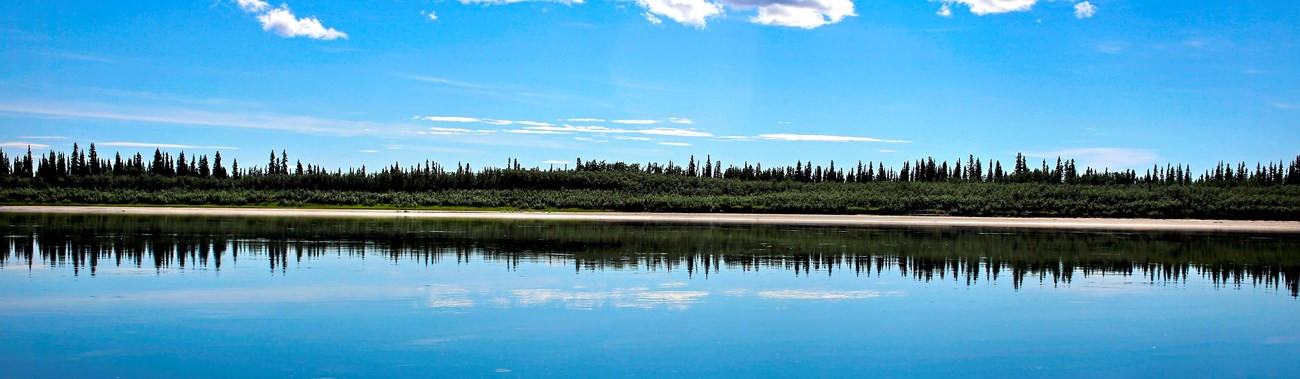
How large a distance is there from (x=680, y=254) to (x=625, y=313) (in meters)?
16.3

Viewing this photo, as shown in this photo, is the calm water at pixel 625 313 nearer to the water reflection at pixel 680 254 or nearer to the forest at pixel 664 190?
the water reflection at pixel 680 254

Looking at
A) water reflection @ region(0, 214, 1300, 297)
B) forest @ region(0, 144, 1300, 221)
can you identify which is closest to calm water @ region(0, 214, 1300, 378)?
water reflection @ region(0, 214, 1300, 297)

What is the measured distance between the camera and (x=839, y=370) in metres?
14.4

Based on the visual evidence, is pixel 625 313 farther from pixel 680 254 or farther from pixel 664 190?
pixel 664 190

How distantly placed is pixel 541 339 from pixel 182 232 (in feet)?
120

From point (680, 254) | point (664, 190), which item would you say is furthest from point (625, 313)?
point (664, 190)

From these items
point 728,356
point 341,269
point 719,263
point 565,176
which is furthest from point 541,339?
point 565,176

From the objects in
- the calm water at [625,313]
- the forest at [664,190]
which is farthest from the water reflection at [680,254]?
the forest at [664,190]

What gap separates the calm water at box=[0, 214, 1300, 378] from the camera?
48.1 feet

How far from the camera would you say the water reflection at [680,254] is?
27.5m

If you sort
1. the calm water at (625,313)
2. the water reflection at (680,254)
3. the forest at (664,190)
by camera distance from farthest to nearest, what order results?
the forest at (664,190) → the water reflection at (680,254) → the calm water at (625,313)

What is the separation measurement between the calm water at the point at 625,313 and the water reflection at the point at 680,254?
189 mm

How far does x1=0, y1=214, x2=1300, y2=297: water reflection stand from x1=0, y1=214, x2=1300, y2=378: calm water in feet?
0.62

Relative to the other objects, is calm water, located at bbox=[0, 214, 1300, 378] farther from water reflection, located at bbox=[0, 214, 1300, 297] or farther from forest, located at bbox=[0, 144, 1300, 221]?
forest, located at bbox=[0, 144, 1300, 221]
